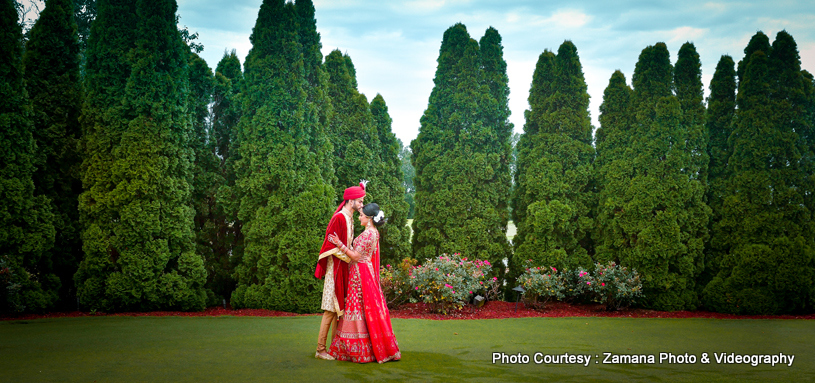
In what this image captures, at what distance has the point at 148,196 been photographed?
982 cm

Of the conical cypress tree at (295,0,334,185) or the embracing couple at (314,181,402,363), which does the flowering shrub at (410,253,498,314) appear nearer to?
the conical cypress tree at (295,0,334,185)

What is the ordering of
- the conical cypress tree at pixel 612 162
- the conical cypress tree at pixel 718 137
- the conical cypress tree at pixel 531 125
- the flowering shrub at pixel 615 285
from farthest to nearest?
the conical cypress tree at pixel 531 125 → the conical cypress tree at pixel 612 162 → the conical cypress tree at pixel 718 137 → the flowering shrub at pixel 615 285

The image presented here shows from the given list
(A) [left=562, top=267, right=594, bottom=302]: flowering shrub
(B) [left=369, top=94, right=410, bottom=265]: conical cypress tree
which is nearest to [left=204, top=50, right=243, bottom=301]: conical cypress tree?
(B) [left=369, top=94, right=410, bottom=265]: conical cypress tree

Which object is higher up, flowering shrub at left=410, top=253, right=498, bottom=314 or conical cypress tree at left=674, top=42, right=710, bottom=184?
conical cypress tree at left=674, top=42, right=710, bottom=184

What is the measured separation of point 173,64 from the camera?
10.1 meters

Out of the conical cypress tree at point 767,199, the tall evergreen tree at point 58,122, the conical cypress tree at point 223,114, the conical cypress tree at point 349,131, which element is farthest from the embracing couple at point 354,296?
the conical cypress tree at point 767,199

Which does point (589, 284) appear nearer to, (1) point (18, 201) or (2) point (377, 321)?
(2) point (377, 321)

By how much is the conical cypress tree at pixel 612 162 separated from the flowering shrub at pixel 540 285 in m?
1.40

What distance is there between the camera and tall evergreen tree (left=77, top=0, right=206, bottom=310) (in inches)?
375

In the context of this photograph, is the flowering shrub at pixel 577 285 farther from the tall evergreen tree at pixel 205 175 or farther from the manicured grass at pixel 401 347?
the tall evergreen tree at pixel 205 175

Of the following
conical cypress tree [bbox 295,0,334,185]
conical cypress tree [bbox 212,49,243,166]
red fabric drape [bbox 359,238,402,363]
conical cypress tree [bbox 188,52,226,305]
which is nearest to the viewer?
red fabric drape [bbox 359,238,402,363]

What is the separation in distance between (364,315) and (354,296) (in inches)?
9.3

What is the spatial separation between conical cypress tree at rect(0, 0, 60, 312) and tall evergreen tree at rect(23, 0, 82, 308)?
1.55 ft

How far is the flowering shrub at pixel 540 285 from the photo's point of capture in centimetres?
1076
